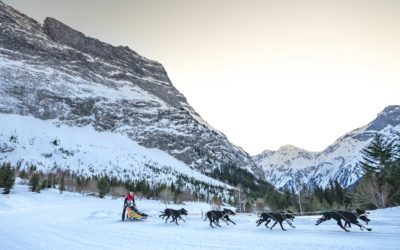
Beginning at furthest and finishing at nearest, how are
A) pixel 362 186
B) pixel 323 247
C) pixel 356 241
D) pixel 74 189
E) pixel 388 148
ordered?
pixel 74 189
pixel 388 148
pixel 362 186
pixel 356 241
pixel 323 247

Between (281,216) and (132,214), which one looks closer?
(281,216)

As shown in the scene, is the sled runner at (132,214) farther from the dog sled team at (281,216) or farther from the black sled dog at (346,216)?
the black sled dog at (346,216)

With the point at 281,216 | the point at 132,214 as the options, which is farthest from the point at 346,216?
the point at 132,214

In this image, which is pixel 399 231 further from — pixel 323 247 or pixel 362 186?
pixel 362 186

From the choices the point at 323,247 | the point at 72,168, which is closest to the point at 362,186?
the point at 323,247

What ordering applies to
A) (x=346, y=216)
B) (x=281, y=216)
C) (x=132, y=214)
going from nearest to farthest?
(x=346, y=216), (x=281, y=216), (x=132, y=214)

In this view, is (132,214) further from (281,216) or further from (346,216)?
(346,216)

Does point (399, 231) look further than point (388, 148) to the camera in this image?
No

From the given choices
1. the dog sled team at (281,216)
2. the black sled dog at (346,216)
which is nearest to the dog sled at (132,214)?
the dog sled team at (281,216)

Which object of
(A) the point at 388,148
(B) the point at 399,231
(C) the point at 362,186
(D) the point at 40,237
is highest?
(A) the point at 388,148

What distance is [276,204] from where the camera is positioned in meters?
88.7

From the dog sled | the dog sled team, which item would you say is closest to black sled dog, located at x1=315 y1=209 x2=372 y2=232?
the dog sled team

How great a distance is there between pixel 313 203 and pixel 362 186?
31153mm

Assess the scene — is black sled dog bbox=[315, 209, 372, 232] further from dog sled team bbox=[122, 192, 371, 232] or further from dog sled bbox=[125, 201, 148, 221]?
dog sled bbox=[125, 201, 148, 221]
